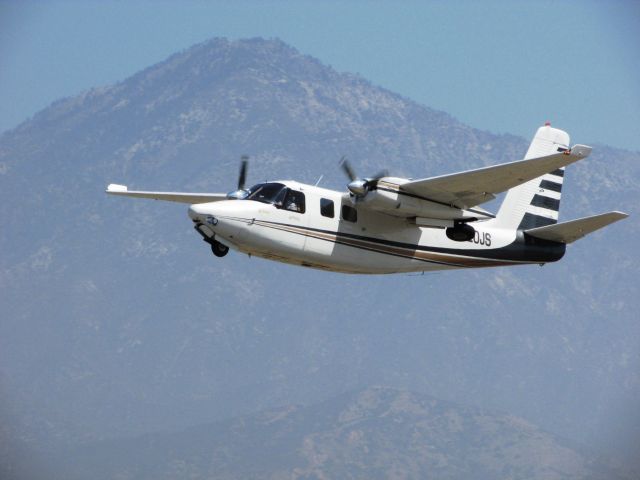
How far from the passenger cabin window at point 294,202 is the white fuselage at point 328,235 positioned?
0.33ft

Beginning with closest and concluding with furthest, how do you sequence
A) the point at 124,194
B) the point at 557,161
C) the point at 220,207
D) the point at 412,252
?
the point at 557,161 < the point at 220,207 < the point at 412,252 < the point at 124,194

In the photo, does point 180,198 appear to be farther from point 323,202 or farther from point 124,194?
point 323,202

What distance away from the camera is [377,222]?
3775cm

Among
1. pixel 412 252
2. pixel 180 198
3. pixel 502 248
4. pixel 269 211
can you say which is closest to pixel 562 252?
pixel 502 248

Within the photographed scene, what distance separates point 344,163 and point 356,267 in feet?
11.9

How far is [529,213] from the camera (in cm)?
4275

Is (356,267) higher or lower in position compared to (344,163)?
lower

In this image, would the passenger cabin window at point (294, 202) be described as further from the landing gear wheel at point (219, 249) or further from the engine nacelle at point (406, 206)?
the landing gear wheel at point (219, 249)

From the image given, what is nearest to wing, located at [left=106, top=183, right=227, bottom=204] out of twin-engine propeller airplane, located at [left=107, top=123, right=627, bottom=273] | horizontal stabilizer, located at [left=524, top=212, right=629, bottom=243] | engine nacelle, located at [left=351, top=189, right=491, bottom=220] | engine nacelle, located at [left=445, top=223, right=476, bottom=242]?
twin-engine propeller airplane, located at [left=107, top=123, right=627, bottom=273]

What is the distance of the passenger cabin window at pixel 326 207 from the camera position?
3700cm

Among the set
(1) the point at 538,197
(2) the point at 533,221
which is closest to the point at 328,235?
(2) the point at 533,221

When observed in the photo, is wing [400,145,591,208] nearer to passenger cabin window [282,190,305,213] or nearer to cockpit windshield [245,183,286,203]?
passenger cabin window [282,190,305,213]

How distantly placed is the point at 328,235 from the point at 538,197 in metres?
10.6

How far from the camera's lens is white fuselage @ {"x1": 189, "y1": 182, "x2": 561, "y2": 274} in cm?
3597
